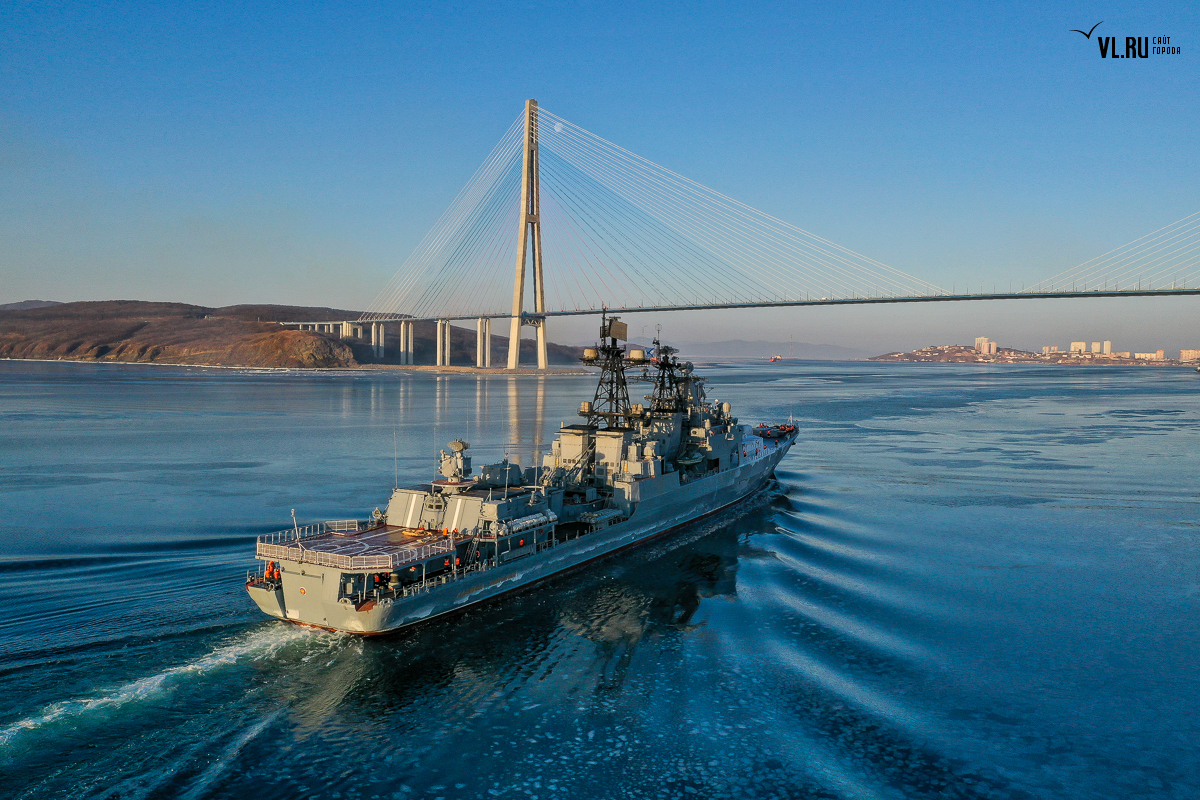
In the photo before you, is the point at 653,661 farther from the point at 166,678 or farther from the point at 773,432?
the point at 773,432

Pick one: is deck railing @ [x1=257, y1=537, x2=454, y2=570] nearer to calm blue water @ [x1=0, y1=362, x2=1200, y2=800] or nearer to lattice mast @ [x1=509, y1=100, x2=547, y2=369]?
calm blue water @ [x1=0, y1=362, x2=1200, y2=800]

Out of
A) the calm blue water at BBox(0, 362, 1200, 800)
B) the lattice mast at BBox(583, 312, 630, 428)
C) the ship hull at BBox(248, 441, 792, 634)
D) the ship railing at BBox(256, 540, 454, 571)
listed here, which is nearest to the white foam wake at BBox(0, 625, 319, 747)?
the calm blue water at BBox(0, 362, 1200, 800)

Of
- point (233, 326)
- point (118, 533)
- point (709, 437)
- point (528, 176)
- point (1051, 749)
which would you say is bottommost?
point (1051, 749)

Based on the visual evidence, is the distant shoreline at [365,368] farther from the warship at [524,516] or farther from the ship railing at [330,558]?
the ship railing at [330,558]

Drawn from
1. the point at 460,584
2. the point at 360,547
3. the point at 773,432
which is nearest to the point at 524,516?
the point at 460,584

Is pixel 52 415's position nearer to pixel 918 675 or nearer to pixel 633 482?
pixel 633 482

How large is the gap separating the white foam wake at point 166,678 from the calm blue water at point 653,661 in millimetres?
61

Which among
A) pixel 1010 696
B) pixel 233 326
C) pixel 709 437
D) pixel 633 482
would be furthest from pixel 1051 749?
pixel 233 326

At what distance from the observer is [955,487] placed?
3225 centimetres

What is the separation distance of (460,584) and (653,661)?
193 inches

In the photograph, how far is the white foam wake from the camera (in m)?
10.9

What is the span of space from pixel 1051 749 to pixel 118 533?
967 inches

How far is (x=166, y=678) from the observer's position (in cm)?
1230

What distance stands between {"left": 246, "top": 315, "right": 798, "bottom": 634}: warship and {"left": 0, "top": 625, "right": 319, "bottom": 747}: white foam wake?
0.53 meters
